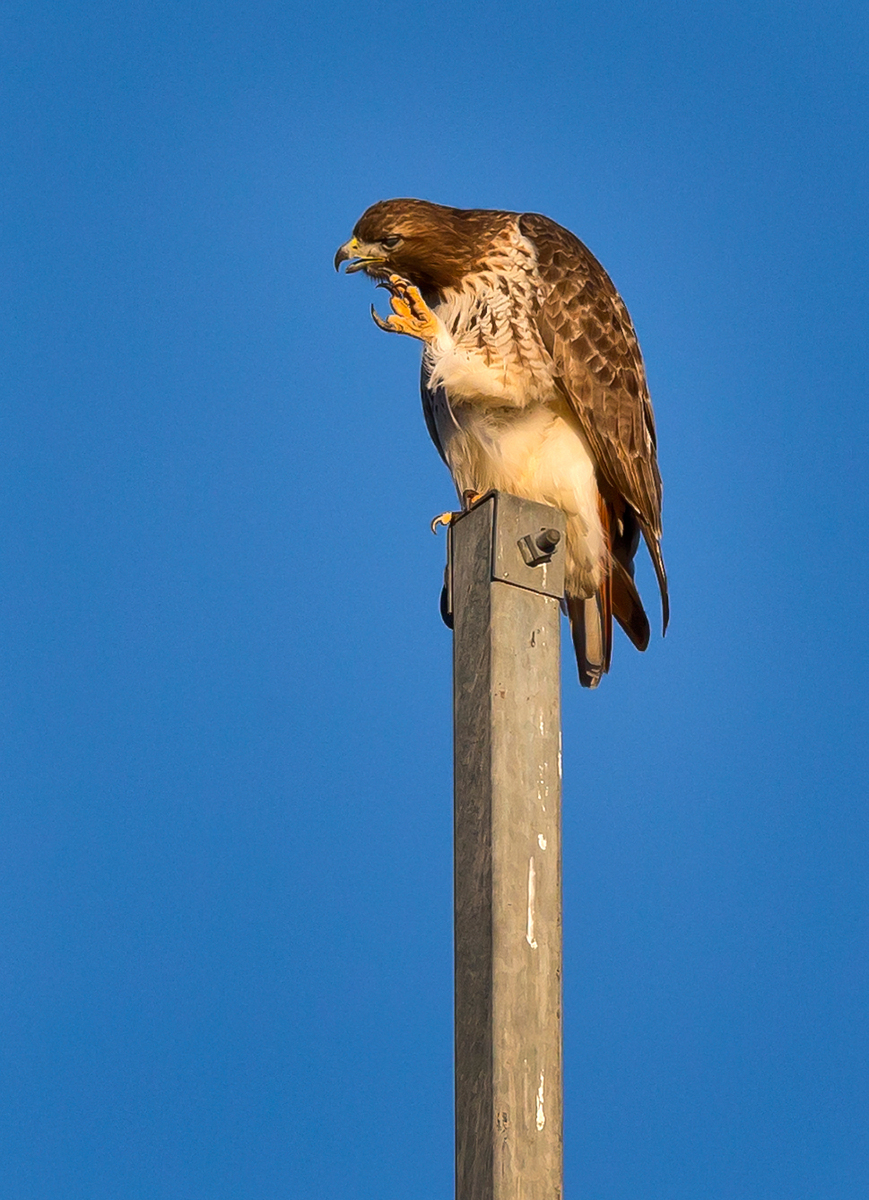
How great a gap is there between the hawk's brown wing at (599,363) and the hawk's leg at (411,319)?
1.19 ft

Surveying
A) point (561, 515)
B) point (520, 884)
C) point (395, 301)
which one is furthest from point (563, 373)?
point (520, 884)

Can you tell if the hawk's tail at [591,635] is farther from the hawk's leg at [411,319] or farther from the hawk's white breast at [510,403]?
the hawk's leg at [411,319]

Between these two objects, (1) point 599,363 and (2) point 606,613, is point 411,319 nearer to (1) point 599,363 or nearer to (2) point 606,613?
(1) point 599,363

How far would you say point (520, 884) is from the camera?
2.58 metres

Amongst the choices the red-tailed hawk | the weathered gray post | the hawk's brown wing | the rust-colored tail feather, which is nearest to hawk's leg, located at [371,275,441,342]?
the red-tailed hawk

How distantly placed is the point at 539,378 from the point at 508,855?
7.28 ft

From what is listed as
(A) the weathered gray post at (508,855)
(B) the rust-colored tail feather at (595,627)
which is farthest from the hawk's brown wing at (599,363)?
(A) the weathered gray post at (508,855)

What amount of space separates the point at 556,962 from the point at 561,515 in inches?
35.7

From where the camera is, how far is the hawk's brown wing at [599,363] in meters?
4.57

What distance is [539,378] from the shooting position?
4504 millimetres

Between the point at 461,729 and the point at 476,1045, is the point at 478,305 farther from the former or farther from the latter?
the point at 476,1045

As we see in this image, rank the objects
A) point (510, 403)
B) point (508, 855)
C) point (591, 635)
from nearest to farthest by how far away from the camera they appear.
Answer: point (508, 855) → point (510, 403) → point (591, 635)

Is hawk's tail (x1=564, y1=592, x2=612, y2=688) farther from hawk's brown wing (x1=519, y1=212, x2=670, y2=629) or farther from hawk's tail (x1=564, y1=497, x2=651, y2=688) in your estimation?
hawk's brown wing (x1=519, y1=212, x2=670, y2=629)

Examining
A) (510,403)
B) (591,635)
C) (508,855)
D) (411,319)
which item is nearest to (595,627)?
(591,635)
